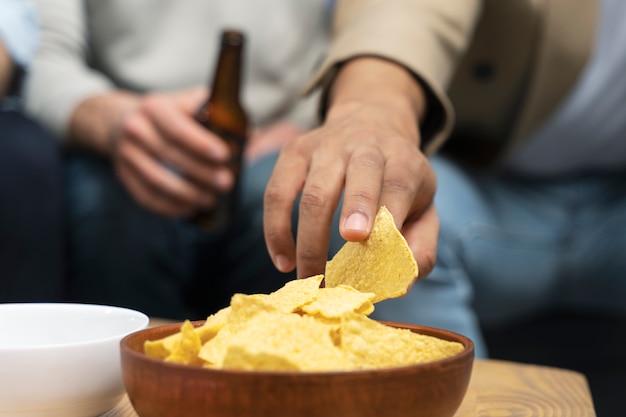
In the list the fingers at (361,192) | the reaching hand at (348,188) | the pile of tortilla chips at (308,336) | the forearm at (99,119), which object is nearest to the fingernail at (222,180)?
the forearm at (99,119)

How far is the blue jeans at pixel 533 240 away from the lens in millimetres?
1331

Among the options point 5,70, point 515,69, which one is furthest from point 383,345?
point 5,70

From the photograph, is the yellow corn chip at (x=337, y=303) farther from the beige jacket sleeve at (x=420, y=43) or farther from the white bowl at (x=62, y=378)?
the beige jacket sleeve at (x=420, y=43)

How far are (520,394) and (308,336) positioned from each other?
321 millimetres

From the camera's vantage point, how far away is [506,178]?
1.48 metres

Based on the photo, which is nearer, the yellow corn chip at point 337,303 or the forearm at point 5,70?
the yellow corn chip at point 337,303

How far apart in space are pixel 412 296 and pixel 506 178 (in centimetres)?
41

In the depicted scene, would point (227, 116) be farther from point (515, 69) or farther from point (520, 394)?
point (520, 394)

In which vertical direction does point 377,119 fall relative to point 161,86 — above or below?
above

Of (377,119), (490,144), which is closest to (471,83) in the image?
(490,144)

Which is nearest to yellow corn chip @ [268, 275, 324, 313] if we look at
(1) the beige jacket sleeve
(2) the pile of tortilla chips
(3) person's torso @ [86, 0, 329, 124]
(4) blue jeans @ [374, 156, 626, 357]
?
(2) the pile of tortilla chips

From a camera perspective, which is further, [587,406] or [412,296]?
[412,296]

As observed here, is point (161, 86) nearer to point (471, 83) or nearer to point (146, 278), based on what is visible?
point (146, 278)

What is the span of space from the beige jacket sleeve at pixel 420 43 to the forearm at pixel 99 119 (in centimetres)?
51
